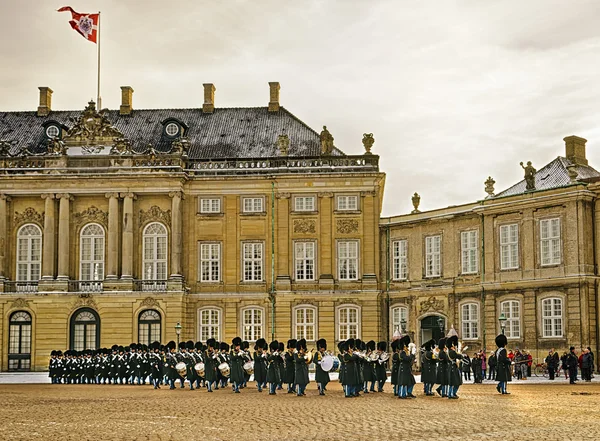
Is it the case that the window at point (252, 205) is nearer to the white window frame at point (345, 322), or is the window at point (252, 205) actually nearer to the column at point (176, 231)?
the column at point (176, 231)

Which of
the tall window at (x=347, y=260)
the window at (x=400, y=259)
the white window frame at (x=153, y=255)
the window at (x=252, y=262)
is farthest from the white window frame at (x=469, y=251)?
the white window frame at (x=153, y=255)

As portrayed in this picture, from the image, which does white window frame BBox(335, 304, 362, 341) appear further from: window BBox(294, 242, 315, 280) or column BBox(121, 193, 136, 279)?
column BBox(121, 193, 136, 279)

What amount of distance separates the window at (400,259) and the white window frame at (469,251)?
4171mm

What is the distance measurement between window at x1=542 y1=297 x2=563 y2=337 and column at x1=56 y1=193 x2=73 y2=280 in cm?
2437

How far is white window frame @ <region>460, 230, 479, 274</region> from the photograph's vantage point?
4656cm

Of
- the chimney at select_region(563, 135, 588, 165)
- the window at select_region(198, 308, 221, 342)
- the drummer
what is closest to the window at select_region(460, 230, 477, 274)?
the chimney at select_region(563, 135, 588, 165)

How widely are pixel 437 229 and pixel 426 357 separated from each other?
2196 cm

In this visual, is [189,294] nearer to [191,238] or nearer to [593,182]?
[191,238]

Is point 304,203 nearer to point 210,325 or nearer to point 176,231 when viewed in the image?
point 176,231

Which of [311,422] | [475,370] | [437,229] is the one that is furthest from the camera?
[437,229]

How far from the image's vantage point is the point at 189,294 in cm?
5222

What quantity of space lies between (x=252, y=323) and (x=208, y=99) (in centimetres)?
1451

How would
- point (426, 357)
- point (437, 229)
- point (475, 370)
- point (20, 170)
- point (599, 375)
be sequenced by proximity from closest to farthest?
point (426, 357) < point (475, 370) < point (599, 375) < point (437, 229) < point (20, 170)

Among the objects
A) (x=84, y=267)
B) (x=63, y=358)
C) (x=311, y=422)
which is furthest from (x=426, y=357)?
Result: (x=84, y=267)
